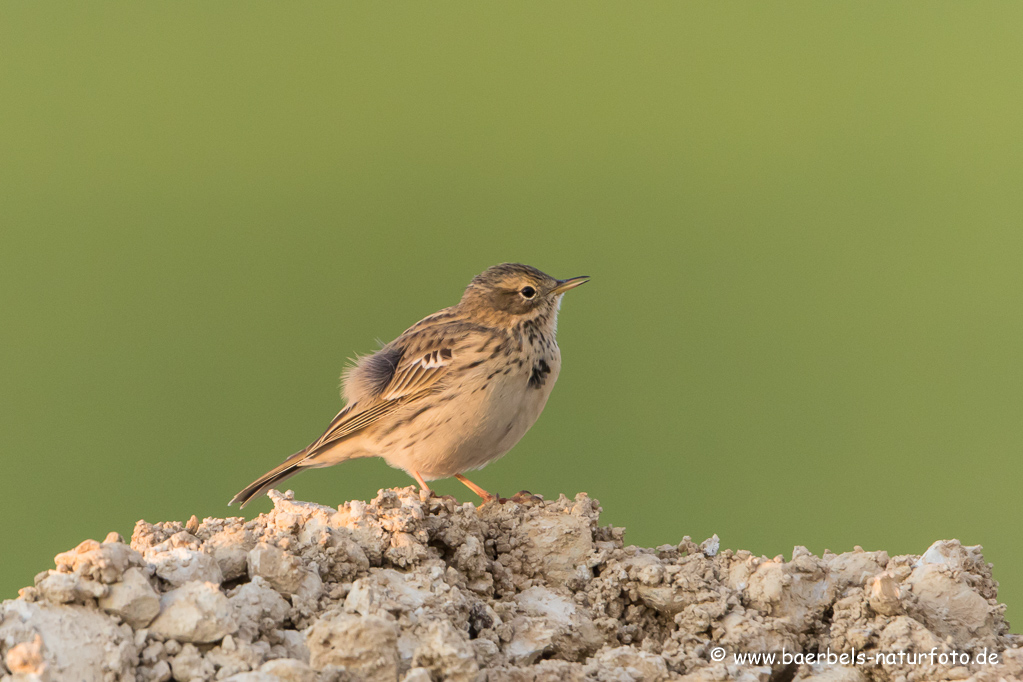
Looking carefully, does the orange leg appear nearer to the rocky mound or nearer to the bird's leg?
the bird's leg

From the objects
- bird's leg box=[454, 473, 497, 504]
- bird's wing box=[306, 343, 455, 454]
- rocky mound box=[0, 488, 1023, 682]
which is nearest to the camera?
rocky mound box=[0, 488, 1023, 682]

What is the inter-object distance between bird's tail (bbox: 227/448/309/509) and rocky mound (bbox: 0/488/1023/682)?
5.74ft

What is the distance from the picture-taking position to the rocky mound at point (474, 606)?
3.46 m

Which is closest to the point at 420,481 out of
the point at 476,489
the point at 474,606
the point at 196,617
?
the point at 476,489

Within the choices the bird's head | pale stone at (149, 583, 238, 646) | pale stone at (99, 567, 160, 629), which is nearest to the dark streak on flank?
the bird's head

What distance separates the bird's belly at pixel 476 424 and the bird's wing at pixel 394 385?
0.21 meters

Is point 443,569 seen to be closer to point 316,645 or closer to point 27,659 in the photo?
point 316,645

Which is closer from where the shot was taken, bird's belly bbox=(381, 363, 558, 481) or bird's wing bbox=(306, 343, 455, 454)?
bird's belly bbox=(381, 363, 558, 481)

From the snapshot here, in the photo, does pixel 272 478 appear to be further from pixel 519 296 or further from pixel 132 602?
pixel 132 602

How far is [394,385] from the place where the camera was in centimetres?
647

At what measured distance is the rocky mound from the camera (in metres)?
3.46

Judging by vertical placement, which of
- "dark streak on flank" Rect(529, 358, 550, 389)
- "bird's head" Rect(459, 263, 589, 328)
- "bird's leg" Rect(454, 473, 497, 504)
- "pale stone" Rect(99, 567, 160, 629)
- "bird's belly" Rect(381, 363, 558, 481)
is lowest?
"pale stone" Rect(99, 567, 160, 629)

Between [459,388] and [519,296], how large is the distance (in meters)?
0.74

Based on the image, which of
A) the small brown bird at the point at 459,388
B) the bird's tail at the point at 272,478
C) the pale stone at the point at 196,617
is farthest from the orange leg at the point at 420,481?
the pale stone at the point at 196,617
